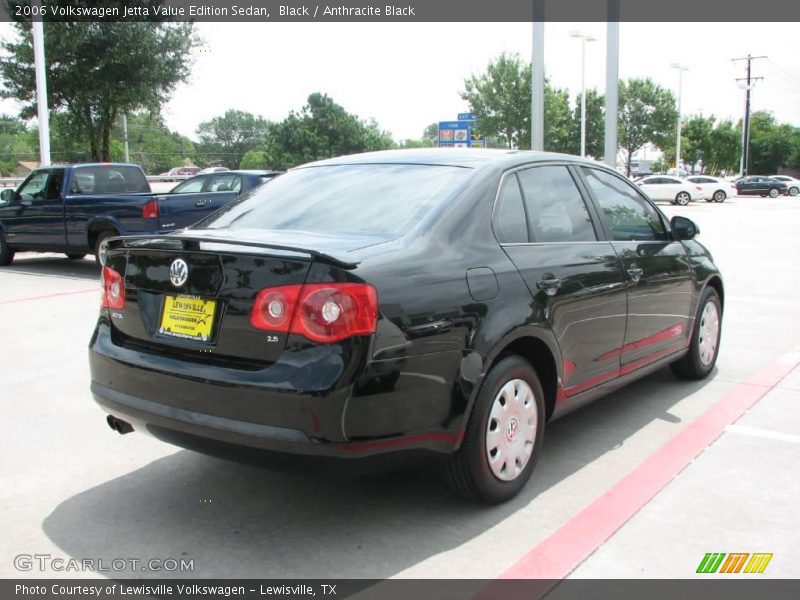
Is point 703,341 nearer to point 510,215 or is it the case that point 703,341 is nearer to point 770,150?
point 510,215

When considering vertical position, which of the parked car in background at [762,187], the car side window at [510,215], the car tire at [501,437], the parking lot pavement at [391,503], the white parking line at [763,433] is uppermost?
the parked car in background at [762,187]

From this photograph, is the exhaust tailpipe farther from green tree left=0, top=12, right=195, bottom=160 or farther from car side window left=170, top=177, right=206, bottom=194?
green tree left=0, top=12, right=195, bottom=160

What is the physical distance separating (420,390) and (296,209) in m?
1.34

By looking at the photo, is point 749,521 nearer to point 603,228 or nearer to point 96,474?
point 603,228

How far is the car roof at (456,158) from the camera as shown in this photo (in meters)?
4.25

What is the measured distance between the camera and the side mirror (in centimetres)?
566

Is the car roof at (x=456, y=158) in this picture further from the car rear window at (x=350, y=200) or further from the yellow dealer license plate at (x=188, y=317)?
the yellow dealer license plate at (x=188, y=317)

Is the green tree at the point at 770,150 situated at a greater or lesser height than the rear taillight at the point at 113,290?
greater

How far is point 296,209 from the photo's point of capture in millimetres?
4148

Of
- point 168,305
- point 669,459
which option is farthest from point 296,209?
point 669,459

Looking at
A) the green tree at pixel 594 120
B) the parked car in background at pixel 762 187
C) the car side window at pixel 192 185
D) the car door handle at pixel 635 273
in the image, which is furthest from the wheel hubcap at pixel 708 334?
the green tree at pixel 594 120

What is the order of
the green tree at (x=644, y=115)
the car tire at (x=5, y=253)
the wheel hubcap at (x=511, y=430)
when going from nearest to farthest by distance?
the wheel hubcap at (x=511, y=430) → the car tire at (x=5, y=253) → the green tree at (x=644, y=115)

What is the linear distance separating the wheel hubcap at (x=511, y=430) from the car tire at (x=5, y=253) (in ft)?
41.2

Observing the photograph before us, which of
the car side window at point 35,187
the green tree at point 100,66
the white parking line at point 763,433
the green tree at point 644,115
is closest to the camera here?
the white parking line at point 763,433
